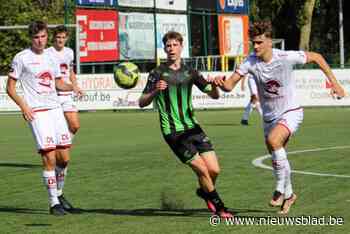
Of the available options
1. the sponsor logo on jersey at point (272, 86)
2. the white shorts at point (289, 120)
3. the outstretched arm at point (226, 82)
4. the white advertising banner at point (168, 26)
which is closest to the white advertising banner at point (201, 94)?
the white advertising banner at point (168, 26)

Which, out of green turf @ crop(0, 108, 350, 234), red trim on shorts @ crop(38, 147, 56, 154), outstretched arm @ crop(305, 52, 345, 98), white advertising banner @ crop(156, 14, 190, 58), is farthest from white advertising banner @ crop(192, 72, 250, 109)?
outstretched arm @ crop(305, 52, 345, 98)

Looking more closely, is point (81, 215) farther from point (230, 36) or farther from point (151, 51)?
point (230, 36)

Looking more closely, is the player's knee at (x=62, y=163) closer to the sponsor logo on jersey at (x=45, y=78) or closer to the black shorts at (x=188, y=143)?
the sponsor logo on jersey at (x=45, y=78)

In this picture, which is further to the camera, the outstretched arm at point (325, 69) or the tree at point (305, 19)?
the tree at point (305, 19)

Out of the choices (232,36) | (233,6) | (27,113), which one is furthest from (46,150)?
(233,6)

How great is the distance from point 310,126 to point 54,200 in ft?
58.6

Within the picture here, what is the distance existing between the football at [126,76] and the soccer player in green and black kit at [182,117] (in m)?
2.04

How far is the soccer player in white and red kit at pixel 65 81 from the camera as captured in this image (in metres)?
13.2

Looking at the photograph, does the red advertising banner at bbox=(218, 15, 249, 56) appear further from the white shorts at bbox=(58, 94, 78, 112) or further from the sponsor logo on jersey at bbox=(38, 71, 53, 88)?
the sponsor logo on jersey at bbox=(38, 71, 53, 88)

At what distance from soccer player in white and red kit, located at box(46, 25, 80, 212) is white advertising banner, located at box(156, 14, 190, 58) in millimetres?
32974

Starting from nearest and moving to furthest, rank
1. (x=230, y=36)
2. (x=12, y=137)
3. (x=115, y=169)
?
(x=115, y=169) < (x=12, y=137) < (x=230, y=36)

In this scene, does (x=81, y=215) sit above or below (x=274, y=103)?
below

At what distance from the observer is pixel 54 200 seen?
1252cm

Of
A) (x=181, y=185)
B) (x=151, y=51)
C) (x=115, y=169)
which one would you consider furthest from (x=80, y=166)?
(x=151, y=51)
